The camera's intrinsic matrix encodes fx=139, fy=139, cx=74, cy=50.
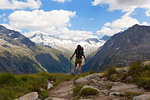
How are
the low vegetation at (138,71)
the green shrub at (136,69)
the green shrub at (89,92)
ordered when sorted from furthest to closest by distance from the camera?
the green shrub at (136,69)
the low vegetation at (138,71)
the green shrub at (89,92)

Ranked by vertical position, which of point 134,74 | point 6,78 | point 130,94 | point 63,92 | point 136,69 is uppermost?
point 136,69

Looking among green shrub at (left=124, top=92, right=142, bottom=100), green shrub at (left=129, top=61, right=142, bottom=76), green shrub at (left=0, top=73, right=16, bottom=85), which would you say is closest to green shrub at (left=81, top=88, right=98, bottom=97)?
green shrub at (left=124, top=92, right=142, bottom=100)

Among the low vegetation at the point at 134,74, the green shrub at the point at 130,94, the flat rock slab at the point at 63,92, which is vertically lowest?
the flat rock slab at the point at 63,92

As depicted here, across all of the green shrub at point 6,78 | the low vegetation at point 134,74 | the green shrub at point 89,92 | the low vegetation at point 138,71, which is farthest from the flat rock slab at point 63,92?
the low vegetation at point 138,71

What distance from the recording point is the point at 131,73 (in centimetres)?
950

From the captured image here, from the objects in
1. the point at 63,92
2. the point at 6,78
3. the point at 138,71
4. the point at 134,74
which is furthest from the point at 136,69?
the point at 6,78

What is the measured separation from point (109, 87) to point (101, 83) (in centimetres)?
101

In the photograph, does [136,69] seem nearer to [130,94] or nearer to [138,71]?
[138,71]

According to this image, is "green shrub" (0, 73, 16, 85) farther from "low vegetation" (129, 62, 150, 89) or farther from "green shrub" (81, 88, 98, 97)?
"low vegetation" (129, 62, 150, 89)

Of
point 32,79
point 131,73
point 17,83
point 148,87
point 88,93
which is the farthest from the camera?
point 32,79

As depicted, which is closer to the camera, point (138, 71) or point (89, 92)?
point (89, 92)

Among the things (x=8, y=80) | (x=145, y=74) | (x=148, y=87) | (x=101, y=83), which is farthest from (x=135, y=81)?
(x=8, y=80)

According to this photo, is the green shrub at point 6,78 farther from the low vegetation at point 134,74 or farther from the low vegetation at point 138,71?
the low vegetation at point 138,71

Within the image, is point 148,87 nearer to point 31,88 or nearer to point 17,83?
point 31,88
